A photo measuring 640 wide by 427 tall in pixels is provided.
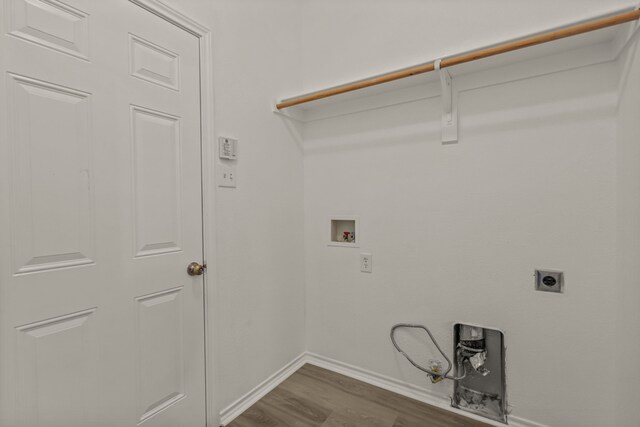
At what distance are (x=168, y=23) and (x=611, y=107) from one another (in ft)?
6.34

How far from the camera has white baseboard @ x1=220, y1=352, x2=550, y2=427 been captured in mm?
1514

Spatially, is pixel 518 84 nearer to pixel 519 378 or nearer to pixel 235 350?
pixel 519 378

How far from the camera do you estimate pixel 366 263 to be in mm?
1862

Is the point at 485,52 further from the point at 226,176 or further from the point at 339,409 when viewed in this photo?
the point at 339,409

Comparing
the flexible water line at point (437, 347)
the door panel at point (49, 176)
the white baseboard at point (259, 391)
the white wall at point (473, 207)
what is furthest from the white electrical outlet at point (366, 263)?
the door panel at point (49, 176)

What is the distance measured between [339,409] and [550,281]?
1.25 meters

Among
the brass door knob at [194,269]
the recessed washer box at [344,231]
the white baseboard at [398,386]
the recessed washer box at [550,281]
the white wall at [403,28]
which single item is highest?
the white wall at [403,28]

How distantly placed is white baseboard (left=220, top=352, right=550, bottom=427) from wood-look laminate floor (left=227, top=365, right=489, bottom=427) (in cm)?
3

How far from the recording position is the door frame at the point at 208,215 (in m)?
1.41

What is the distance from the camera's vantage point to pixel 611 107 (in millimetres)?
1263

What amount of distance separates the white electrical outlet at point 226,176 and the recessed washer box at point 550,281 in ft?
5.15

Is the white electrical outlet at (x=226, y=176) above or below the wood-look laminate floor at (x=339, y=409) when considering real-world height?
above

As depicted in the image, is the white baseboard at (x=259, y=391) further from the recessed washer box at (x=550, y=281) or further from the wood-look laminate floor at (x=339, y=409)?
the recessed washer box at (x=550, y=281)

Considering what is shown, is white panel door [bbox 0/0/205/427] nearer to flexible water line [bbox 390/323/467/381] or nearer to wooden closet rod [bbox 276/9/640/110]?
wooden closet rod [bbox 276/9/640/110]
